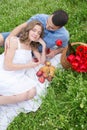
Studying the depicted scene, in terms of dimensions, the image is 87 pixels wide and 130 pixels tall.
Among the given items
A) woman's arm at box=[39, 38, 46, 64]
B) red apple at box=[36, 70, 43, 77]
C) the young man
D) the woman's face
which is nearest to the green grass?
red apple at box=[36, 70, 43, 77]

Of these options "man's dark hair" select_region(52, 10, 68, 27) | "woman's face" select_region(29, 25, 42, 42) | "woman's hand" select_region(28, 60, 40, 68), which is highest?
"man's dark hair" select_region(52, 10, 68, 27)

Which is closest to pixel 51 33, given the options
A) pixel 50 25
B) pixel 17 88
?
pixel 50 25

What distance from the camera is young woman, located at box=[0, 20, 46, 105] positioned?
21.4ft

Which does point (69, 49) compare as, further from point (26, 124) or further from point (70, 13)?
point (70, 13)

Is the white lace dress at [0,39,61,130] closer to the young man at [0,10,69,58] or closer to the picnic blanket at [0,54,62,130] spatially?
the picnic blanket at [0,54,62,130]

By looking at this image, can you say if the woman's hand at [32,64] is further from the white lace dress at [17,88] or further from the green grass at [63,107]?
the green grass at [63,107]

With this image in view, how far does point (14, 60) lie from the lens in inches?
267

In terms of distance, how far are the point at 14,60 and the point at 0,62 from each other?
26 cm

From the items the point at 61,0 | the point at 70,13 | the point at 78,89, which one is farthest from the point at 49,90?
the point at 61,0

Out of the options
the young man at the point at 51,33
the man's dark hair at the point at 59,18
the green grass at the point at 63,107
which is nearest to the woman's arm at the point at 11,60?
the young man at the point at 51,33

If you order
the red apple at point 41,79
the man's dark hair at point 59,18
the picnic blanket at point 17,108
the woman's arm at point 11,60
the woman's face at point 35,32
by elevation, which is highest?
the man's dark hair at point 59,18

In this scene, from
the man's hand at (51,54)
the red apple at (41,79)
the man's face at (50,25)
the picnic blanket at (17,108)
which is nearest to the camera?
the picnic blanket at (17,108)

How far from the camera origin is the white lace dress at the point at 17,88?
647 cm

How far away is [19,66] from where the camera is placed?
22.0 ft
